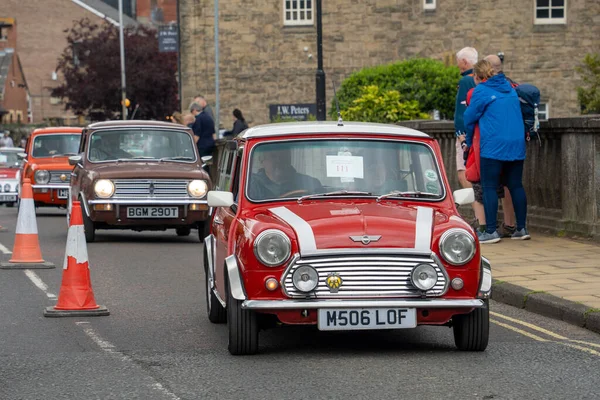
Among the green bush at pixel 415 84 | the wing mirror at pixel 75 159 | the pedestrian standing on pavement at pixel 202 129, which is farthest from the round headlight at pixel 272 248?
the green bush at pixel 415 84

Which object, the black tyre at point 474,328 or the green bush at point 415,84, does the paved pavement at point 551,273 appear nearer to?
the black tyre at point 474,328

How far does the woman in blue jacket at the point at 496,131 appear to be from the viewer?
1411cm

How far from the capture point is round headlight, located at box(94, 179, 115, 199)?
56.6 ft

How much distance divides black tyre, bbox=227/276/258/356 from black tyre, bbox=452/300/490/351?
130 centimetres

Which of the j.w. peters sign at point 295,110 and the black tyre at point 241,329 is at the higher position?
the j.w. peters sign at point 295,110

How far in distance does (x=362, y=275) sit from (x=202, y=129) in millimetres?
16625

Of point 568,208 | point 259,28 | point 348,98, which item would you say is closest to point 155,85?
point 259,28

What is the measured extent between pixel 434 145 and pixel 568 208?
631cm

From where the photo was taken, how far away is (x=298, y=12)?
1871 inches

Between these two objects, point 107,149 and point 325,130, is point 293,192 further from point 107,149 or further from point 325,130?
point 107,149

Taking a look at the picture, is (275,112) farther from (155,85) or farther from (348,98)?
(155,85)

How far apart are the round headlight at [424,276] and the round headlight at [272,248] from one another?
2.57 feet

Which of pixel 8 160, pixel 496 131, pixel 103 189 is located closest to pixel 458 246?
pixel 496 131

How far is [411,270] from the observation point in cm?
797
